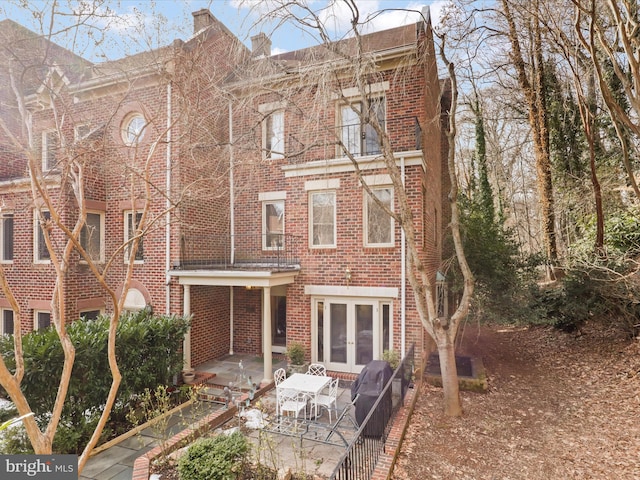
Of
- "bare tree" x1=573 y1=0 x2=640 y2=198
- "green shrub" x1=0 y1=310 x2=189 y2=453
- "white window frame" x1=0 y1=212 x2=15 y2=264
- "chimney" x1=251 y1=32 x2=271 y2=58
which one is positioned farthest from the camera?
"white window frame" x1=0 y1=212 x2=15 y2=264

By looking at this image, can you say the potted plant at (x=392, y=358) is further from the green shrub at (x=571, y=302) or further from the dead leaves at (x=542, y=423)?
the green shrub at (x=571, y=302)

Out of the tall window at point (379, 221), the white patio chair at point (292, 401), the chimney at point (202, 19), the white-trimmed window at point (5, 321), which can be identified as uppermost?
the chimney at point (202, 19)

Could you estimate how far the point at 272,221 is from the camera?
11.9m

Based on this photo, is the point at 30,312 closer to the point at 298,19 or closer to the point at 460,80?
the point at 298,19

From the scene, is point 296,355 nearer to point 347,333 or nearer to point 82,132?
A: point 347,333

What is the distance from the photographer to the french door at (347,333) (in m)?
10.1

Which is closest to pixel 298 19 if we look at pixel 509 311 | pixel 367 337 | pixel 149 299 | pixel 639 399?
pixel 367 337

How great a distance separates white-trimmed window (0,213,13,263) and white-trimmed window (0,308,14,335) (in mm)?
1771

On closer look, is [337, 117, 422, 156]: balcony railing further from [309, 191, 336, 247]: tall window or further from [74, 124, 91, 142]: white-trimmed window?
[74, 124, 91, 142]: white-trimmed window

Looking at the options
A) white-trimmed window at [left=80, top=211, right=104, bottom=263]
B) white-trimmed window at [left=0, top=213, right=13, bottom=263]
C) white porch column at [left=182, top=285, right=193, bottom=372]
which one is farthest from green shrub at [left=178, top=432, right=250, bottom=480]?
white-trimmed window at [left=0, top=213, right=13, bottom=263]

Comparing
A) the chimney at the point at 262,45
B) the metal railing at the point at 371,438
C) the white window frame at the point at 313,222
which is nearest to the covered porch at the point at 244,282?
the white window frame at the point at 313,222

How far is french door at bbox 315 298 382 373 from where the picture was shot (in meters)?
10.1

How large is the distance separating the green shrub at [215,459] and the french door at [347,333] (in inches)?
198

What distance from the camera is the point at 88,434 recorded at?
707 cm
